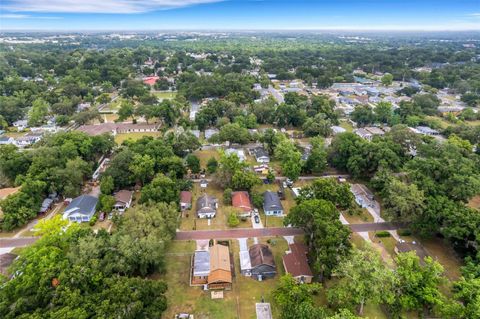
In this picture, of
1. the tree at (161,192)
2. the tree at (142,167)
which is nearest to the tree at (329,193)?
the tree at (161,192)

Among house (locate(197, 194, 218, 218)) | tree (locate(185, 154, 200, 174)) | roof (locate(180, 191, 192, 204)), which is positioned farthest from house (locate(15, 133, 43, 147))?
house (locate(197, 194, 218, 218))

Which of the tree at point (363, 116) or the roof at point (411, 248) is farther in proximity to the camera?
the tree at point (363, 116)

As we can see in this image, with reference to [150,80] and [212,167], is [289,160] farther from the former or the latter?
[150,80]

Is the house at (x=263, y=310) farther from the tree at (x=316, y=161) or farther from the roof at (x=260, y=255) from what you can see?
the tree at (x=316, y=161)

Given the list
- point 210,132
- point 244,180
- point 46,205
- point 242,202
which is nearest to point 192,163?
point 244,180

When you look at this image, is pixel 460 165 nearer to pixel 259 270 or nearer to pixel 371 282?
pixel 371 282

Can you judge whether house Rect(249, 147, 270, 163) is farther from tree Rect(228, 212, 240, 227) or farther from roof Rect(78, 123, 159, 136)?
roof Rect(78, 123, 159, 136)
